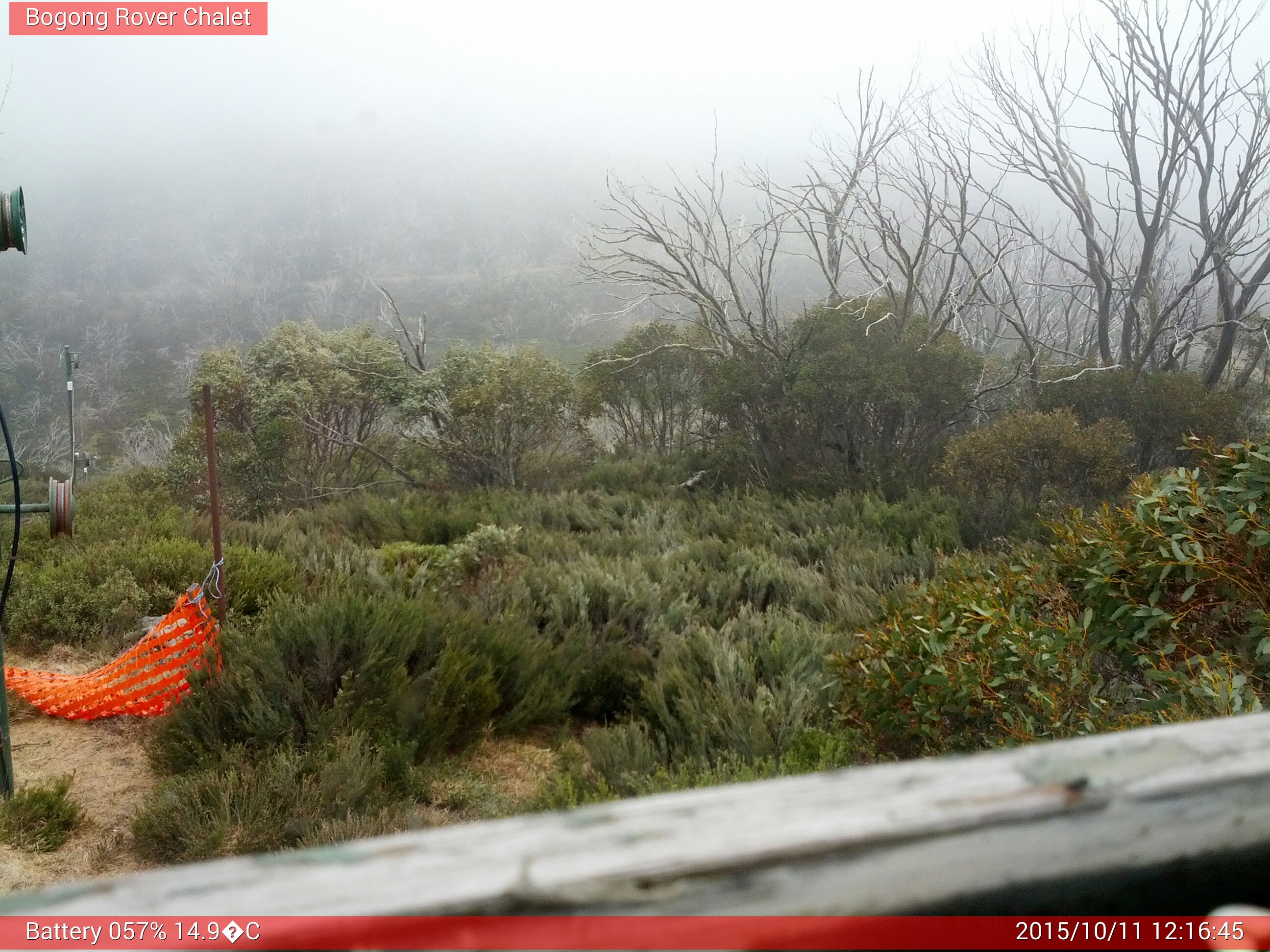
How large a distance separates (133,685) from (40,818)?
1.26m

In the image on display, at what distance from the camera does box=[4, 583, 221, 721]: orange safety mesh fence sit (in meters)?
4.71

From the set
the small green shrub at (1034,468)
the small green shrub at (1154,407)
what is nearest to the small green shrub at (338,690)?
the small green shrub at (1034,468)

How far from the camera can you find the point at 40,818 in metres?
3.56

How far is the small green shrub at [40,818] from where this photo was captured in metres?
3.40

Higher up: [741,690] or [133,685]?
[741,690]

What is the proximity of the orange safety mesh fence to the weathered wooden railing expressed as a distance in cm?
473

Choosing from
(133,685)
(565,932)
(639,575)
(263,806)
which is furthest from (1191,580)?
(133,685)

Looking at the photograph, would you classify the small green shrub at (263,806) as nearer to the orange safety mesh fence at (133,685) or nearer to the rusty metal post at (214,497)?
the orange safety mesh fence at (133,685)

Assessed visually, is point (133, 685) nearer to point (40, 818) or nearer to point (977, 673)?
point (40, 818)

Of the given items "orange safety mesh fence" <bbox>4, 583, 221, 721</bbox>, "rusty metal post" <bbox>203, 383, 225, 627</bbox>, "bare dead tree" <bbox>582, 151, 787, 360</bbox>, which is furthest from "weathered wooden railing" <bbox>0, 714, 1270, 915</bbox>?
"bare dead tree" <bbox>582, 151, 787, 360</bbox>

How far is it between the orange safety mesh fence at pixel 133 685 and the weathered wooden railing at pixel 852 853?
15.5 ft

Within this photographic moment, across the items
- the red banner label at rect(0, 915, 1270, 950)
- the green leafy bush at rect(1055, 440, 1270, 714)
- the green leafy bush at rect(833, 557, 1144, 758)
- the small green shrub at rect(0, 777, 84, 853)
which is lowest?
the small green shrub at rect(0, 777, 84, 853)

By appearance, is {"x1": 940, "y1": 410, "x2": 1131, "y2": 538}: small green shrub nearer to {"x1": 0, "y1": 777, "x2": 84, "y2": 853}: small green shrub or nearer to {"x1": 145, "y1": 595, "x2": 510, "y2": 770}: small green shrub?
{"x1": 145, "y1": 595, "x2": 510, "y2": 770}: small green shrub

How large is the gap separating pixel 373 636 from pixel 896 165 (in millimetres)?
11667
